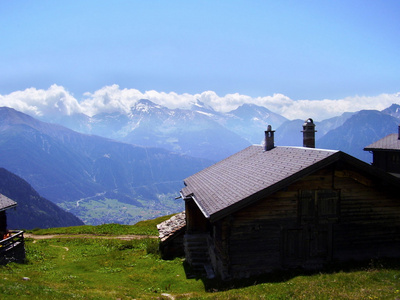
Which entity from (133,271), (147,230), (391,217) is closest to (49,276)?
(133,271)

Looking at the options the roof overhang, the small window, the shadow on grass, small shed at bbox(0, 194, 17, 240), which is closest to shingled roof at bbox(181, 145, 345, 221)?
the roof overhang

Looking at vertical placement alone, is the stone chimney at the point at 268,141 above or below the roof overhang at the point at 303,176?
above

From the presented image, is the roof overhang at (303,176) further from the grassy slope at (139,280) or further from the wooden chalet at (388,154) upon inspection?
the wooden chalet at (388,154)

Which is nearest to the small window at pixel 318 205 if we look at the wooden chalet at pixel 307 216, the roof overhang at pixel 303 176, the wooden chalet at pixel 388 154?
the wooden chalet at pixel 307 216

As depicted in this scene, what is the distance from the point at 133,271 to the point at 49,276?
5168 millimetres

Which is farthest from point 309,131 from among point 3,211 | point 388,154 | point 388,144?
point 388,144

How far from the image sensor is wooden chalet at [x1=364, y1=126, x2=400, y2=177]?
52719 millimetres

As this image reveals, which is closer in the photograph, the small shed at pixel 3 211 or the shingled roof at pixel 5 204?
the shingled roof at pixel 5 204

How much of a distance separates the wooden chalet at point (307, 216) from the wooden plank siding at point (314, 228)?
5 centimetres

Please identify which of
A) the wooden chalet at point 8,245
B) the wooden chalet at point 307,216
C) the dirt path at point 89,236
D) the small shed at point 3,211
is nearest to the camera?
the wooden chalet at point 307,216

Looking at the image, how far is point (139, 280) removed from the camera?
20.4 meters

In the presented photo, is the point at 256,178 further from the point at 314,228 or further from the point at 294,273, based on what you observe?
the point at 294,273

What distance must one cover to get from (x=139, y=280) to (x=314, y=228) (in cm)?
1049

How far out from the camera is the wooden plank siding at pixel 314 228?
17703mm
